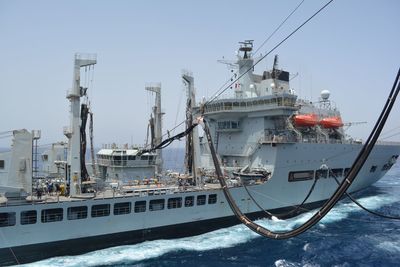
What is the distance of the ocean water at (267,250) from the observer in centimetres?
1784

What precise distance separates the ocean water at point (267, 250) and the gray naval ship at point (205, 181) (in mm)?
1045

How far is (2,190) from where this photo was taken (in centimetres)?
1795

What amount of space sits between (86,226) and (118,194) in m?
2.70

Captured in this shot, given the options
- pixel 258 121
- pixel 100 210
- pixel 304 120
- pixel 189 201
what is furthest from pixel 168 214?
pixel 304 120

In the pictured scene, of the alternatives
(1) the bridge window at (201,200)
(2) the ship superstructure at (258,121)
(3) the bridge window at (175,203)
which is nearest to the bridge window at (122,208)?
(3) the bridge window at (175,203)

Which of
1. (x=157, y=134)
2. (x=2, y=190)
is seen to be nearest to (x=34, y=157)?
(x=2, y=190)

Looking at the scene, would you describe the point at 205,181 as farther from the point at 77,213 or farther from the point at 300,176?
the point at 77,213

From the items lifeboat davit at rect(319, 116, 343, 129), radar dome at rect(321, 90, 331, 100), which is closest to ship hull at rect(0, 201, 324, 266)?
lifeboat davit at rect(319, 116, 343, 129)

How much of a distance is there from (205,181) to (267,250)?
914 centimetres

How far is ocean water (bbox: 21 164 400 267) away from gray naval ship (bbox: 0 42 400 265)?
1.05 metres

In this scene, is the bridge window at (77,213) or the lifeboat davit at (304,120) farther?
the lifeboat davit at (304,120)

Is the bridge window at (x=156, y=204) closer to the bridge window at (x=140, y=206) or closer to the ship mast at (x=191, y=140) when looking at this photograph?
the bridge window at (x=140, y=206)

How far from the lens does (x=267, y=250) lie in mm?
19828

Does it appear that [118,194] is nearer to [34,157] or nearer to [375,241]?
[34,157]
